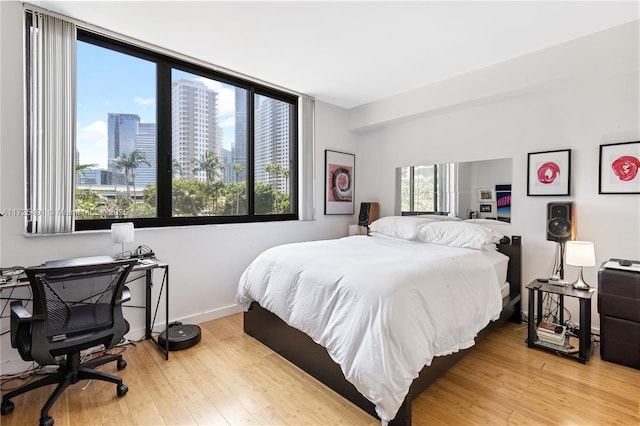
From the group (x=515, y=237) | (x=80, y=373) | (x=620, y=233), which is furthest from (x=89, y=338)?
(x=620, y=233)

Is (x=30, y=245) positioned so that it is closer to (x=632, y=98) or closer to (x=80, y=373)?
(x=80, y=373)

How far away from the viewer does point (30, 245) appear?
2.28 metres

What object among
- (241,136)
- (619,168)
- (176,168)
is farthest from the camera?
(241,136)

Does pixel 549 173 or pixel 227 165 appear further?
pixel 227 165

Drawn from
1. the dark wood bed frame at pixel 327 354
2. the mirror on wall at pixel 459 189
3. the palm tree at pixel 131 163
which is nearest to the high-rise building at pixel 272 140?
the palm tree at pixel 131 163

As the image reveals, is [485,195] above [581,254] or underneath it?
above

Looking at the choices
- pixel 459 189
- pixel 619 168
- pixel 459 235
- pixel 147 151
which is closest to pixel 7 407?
pixel 147 151

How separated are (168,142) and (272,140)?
4.46 feet

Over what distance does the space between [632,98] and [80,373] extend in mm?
4760

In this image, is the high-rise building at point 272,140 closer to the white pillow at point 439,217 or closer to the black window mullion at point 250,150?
the black window mullion at point 250,150

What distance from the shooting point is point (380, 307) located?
1.68 metres

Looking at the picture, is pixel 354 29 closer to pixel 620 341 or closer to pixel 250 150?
pixel 250 150

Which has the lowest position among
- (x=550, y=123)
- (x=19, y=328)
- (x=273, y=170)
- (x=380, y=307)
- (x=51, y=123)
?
(x=19, y=328)

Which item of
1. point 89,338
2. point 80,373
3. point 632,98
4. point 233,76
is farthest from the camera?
point 233,76
